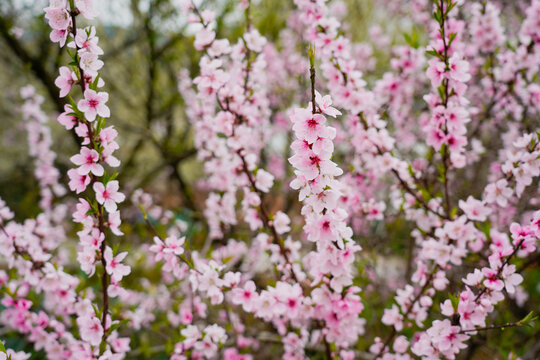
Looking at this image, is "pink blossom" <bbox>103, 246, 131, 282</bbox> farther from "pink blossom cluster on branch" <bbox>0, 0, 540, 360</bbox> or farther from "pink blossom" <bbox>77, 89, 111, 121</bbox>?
"pink blossom" <bbox>77, 89, 111, 121</bbox>

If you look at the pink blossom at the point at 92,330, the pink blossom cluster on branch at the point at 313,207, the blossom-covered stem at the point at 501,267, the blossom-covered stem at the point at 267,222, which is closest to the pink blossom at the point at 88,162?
the pink blossom cluster on branch at the point at 313,207

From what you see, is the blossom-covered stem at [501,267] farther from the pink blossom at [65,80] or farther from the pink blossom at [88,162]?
the pink blossom at [65,80]

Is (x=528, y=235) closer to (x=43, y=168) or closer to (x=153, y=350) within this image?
(x=153, y=350)

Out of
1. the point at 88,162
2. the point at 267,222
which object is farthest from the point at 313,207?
the point at 88,162

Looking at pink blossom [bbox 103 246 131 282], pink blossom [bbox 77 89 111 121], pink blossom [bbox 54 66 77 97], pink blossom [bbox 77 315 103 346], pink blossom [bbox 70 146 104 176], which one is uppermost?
pink blossom [bbox 54 66 77 97]

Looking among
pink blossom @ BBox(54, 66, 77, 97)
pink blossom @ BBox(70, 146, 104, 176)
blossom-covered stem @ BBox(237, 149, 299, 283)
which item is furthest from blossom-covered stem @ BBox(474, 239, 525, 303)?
pink blossom @ BBox(54, 66, 77, 97)

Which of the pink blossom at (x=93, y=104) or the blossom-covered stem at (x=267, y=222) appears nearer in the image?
the pink blossom at (x=93, y=104)

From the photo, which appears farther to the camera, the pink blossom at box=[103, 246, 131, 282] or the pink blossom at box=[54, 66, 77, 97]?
the pink blossom at box=[103, 246, 131, 282]

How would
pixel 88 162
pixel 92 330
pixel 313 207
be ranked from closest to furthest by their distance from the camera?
pixel 313 207 < pixel 88 162 < pixel 92 330

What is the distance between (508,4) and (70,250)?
237 inches

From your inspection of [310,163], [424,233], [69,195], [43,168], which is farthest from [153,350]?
[69,195]

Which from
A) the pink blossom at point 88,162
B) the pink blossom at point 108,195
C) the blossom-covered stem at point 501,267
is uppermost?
the pink blossom at point 88,162

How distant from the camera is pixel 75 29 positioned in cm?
144

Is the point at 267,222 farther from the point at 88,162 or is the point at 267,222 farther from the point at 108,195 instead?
the point at 88,162
